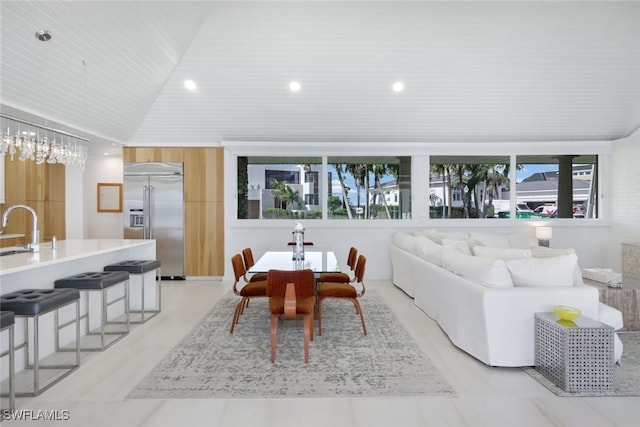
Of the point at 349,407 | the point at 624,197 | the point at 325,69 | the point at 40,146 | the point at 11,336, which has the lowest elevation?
the point at 349,407

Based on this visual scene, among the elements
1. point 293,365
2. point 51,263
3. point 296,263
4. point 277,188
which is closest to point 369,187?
point 277,188

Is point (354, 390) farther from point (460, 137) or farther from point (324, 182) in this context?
point (460, 137)

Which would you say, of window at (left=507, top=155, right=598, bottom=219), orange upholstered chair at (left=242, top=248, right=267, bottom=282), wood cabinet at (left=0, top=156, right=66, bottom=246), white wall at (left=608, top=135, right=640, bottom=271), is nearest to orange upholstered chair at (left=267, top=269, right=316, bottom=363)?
orange upholstered chair at (left=242, top=248, right=267, bottom=282)

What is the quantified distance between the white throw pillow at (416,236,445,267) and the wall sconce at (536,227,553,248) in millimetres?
2722

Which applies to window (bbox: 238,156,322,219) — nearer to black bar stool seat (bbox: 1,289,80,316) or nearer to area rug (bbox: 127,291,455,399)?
area rug (bbox: 127,291,455,399)

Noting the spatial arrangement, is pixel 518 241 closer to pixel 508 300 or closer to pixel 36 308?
pixel 508 300

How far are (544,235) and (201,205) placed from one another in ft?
19.8

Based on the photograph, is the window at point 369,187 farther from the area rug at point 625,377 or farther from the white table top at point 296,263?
the area rug at point 625,377

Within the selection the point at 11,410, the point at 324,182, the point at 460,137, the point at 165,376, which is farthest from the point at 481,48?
the point at 11,410

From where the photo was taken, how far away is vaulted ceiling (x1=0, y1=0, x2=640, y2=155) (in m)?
3.86

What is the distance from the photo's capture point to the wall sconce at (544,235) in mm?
5922

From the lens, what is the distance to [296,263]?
3.68 m

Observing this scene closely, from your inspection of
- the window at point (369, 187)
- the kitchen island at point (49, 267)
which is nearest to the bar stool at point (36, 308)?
the kitchen island at point (49, 267)

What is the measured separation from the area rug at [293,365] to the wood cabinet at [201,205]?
251cm
